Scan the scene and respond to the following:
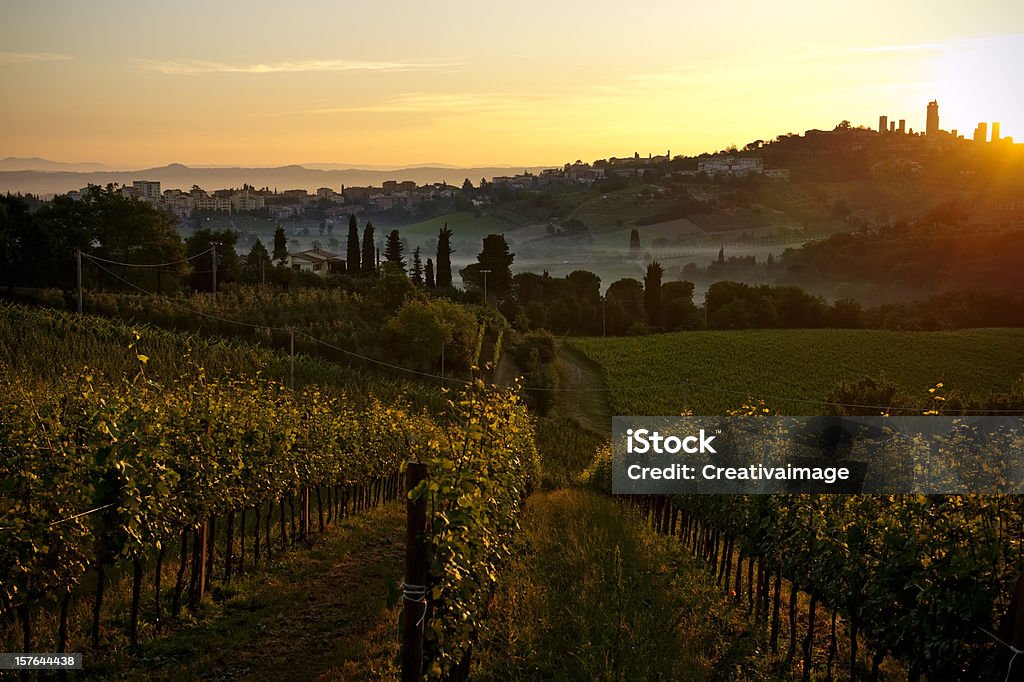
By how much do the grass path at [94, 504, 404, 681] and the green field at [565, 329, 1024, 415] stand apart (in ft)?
122

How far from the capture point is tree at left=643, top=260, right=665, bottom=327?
79375 mm

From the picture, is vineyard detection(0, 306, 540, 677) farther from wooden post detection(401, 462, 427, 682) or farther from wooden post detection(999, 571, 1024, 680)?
wooden post detection(999, 571, 1024, 680)

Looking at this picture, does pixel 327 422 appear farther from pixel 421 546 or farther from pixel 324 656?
pixel 421 546

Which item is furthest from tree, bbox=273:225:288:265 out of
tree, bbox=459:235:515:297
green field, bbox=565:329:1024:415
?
green field, bbox=565:329:1024:415

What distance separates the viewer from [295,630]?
8891 mm

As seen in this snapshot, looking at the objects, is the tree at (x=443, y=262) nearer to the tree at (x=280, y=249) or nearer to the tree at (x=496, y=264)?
the tree at (x=496, y=264)

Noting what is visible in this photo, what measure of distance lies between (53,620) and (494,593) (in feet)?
14.2

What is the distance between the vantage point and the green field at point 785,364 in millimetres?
52125

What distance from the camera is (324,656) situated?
8.12m

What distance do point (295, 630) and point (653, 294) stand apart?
238 feet

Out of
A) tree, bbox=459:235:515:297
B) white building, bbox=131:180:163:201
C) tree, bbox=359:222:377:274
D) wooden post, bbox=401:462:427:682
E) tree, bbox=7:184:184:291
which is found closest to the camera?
wooden post, bbox=401:462:427:682

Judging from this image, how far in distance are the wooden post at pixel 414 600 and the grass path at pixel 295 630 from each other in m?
0.24

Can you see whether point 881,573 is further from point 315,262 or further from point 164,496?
point 315,262

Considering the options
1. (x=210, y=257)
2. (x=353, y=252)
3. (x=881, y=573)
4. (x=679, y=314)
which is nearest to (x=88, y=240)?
(x=210, y=257)
